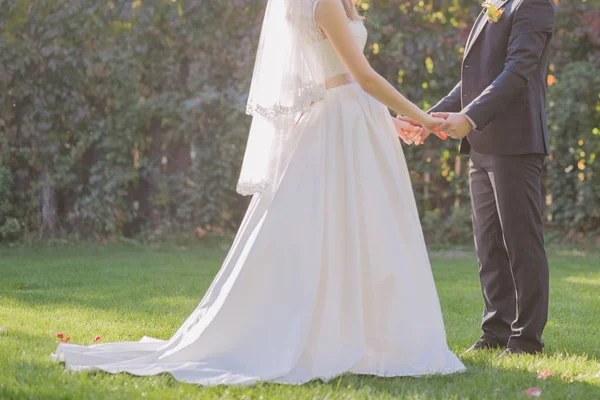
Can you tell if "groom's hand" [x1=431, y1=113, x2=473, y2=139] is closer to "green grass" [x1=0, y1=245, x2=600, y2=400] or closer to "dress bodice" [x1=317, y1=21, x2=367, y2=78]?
"dress bodice" [x1=317, y1=21, x2=367, y2=78]

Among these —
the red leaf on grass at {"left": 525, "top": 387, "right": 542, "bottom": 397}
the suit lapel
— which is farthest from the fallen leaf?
the red leaf on grass at {"left": 525, "top": 387, "right": 542, "bottom": 397}

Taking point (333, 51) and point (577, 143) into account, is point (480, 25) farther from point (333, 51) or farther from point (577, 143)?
point (577, 143)

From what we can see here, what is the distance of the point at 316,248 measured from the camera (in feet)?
10.4

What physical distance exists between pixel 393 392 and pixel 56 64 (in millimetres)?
5940

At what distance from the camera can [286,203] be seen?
321cm

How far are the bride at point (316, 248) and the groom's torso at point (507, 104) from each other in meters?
0.45

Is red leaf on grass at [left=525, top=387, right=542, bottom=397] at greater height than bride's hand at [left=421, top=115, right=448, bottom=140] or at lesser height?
lesser

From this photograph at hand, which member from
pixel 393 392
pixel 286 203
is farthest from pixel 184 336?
pixel 393 392

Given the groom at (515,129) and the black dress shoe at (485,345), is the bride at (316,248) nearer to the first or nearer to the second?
the groom at (515,129)

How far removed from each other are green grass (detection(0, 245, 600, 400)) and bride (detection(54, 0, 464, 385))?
0.14m

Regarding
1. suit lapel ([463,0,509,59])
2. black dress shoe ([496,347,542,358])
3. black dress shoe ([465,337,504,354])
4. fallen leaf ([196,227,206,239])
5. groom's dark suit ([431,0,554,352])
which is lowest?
black dress shoe ([465,337,504,354])

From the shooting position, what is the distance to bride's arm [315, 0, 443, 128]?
3.13m

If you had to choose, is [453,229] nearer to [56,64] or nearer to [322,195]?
[56,64]

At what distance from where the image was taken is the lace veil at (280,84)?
10.6 ft
